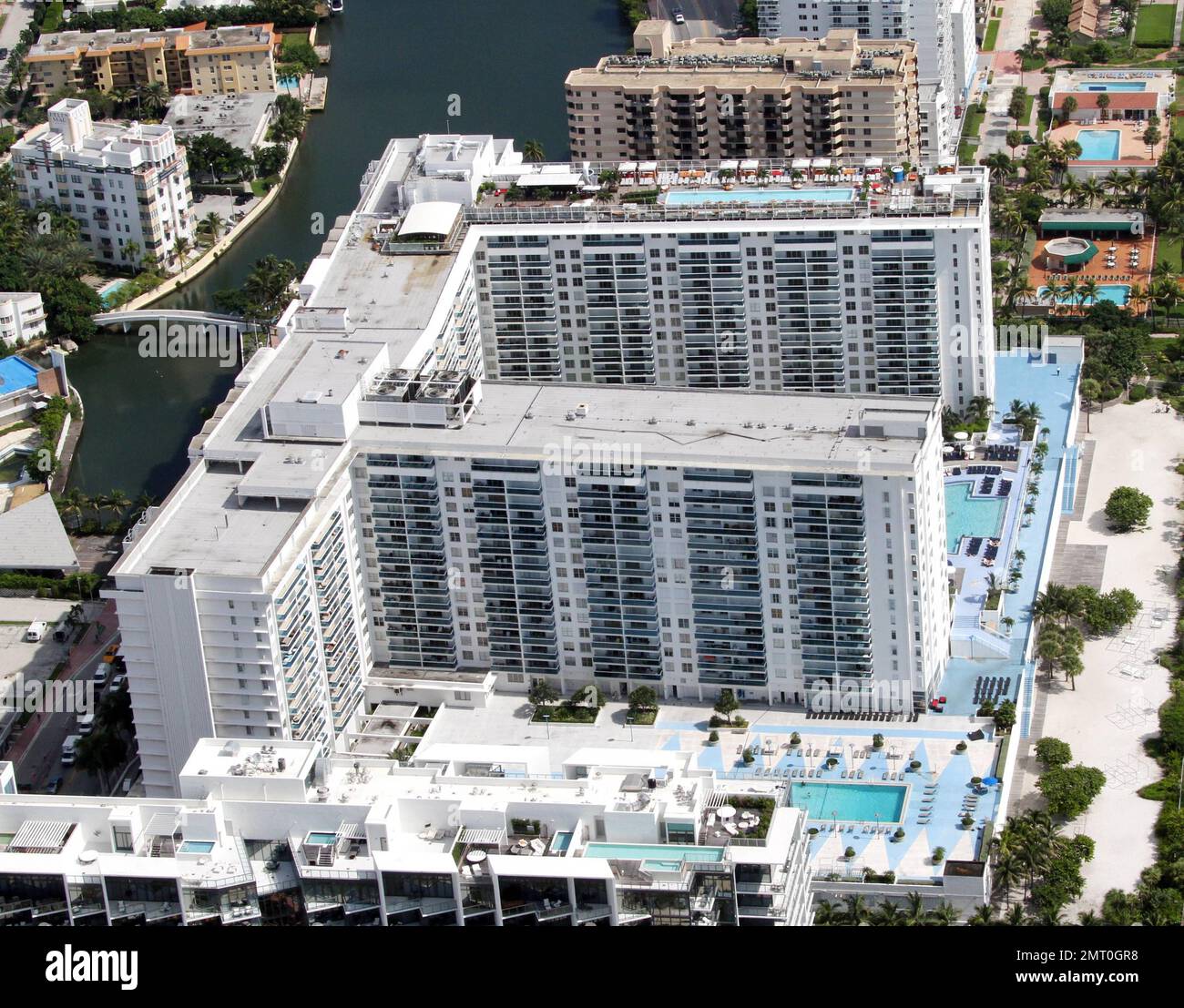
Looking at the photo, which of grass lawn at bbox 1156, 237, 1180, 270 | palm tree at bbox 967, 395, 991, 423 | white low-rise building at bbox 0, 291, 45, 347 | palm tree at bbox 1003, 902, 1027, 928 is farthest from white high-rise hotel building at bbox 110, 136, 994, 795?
white low-rise building at bbox 0, 291, 45, 347

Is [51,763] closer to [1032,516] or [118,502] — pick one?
[118,502]

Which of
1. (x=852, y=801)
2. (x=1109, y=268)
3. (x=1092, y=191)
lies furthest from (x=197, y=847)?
(x=1092, y=191)

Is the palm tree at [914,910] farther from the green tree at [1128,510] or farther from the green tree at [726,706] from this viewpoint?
the green tree at [1128,510]

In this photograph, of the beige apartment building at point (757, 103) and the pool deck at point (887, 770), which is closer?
the pool deck at point (887, 770)

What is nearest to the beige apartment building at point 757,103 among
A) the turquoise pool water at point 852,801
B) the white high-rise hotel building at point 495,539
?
the white high-rise hotel building at point 495,539

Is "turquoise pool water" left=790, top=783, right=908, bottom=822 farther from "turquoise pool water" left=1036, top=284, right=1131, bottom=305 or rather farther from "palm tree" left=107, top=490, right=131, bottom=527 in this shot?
"turquoise pool water" left=1036, top=284, right=1131, bottom=305

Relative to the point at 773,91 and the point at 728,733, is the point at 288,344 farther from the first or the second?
the point at 773,91
